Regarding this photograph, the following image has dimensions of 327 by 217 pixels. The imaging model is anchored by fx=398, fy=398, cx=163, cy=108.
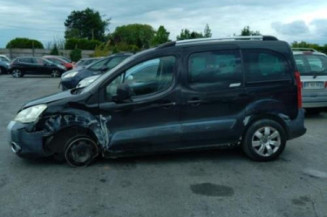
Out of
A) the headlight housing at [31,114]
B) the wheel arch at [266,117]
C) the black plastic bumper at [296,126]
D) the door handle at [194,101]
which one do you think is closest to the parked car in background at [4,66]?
the headlight housing at [31,114]

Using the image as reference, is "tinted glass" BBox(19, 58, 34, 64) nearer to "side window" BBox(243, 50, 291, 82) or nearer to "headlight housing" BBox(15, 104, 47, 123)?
"headlight housing" BBox(15, 104, 47, 123)

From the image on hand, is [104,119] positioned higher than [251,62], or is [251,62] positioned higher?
[251,62]

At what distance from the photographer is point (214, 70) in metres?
5.78

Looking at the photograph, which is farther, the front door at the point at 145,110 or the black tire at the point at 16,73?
the black tire at the point at 16,73

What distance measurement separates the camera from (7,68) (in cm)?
3106

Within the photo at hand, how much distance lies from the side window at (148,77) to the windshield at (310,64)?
4697 millimetres

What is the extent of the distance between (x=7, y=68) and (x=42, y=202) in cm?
2908

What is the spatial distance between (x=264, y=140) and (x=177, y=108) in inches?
55.7

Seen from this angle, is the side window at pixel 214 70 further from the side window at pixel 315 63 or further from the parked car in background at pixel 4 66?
the parked car in background at pixel 4 66

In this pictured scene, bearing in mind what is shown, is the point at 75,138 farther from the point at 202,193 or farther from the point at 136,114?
the point at 202,193

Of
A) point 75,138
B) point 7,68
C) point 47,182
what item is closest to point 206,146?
point 75,138

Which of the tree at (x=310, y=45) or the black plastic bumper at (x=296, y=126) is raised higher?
the tree at (x=310, y=45)

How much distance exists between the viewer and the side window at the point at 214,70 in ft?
18.8

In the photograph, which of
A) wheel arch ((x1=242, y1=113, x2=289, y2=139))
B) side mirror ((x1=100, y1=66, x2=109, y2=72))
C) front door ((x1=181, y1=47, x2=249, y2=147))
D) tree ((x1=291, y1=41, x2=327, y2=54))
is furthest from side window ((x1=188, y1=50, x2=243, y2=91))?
tree ((x1=291, y1=41, x2=327, y2=54))
